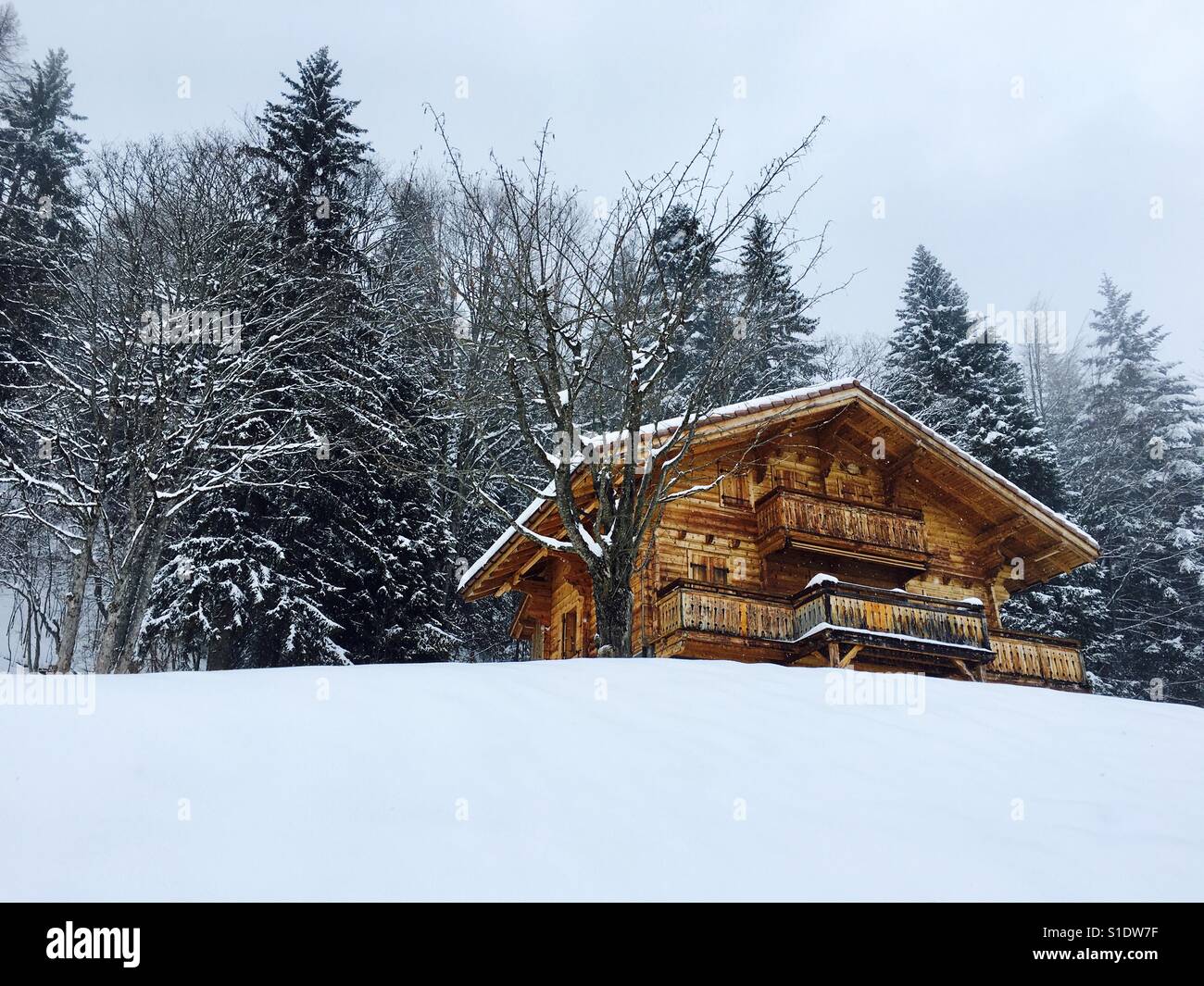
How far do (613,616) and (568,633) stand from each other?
8969mm

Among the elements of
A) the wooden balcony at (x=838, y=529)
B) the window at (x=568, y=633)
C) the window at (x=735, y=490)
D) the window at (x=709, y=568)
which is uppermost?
the window at (x=735, y=490)

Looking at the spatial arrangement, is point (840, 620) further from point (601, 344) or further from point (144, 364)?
point (144, 364)

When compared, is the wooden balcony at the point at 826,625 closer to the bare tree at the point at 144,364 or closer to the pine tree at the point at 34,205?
the bare tree at the point at 144,364

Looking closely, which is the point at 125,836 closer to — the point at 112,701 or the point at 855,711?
the point at 112,701

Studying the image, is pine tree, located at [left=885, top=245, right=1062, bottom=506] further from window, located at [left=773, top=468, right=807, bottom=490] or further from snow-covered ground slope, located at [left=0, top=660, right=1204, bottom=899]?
snow-covered ground slope, located at [left=0, top=660, right=1204, bottom=899]

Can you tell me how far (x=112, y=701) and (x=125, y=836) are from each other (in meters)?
2.74

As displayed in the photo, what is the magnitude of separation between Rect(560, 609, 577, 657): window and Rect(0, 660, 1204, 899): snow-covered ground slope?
1256cm

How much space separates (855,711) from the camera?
25.2 ft

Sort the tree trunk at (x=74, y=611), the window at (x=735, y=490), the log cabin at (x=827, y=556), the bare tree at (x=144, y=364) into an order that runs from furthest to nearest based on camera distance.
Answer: the window at (x=735, y=490)
the log cabin at (x=827, y=556)
the bare tree at (x=144, y=364)
the tree trunk at (x=74, y=611)

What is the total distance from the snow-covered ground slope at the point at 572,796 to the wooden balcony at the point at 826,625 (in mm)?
7707

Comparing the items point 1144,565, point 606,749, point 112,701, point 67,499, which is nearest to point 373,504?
point 67,499

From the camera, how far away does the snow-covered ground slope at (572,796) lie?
4.39 m

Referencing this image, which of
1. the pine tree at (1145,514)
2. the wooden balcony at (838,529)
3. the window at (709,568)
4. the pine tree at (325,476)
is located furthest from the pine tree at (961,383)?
the pine tree at (325,476)

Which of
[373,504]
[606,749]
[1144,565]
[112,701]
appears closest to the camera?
[606,749]
